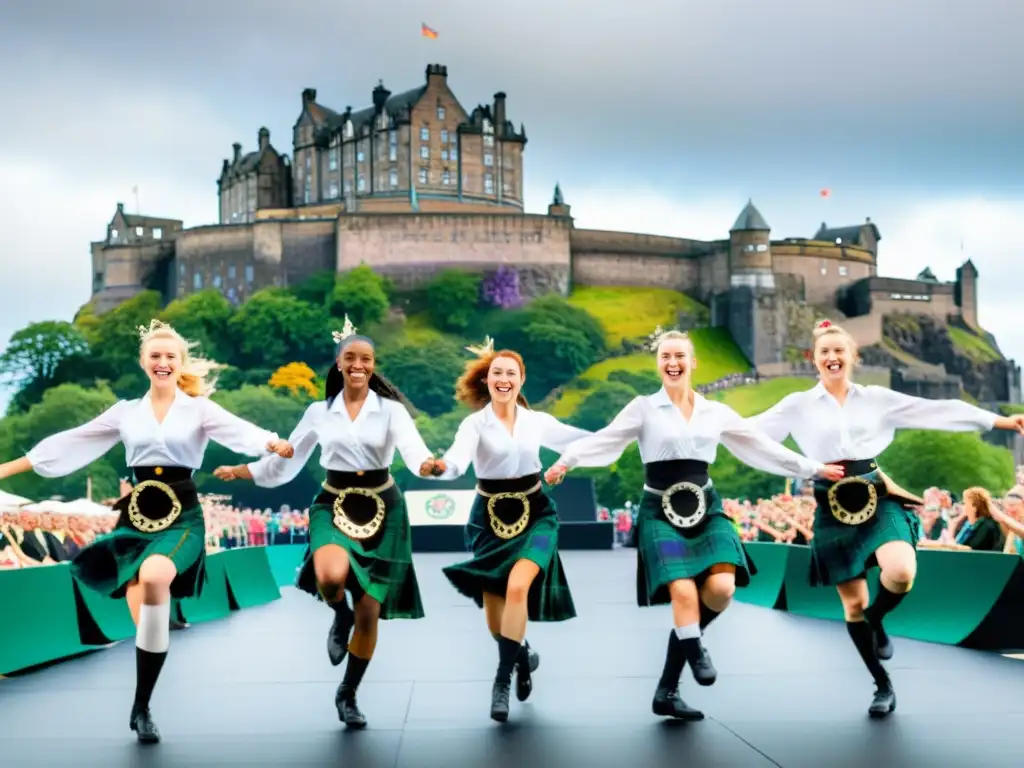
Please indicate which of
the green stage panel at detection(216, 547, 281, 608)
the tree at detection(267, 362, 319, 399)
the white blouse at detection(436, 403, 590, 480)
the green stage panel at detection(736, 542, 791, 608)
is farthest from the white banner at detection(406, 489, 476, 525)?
the tree at detection(267, 362, 319, 399)

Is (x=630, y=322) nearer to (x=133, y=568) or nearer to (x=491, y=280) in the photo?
(x=491, y=280)

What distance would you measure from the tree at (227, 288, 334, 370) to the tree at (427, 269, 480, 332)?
7263 millimetres

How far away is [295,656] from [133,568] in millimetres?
4297

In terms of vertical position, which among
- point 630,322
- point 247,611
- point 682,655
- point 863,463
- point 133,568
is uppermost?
point 630,322

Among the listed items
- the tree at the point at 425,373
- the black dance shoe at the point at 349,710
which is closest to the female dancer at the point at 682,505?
the black dance shoe at the point at 349,710

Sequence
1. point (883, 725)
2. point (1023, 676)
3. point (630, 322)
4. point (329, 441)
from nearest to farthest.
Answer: point (883, 725) < point (329, 441) < point (1023, 676) < point (630, 322)

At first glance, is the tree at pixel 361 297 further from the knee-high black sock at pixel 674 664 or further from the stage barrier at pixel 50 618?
the knee-high black sock at pixel 674 664

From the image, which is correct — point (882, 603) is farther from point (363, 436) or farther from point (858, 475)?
point (363, 436)

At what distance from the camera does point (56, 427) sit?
250 feet

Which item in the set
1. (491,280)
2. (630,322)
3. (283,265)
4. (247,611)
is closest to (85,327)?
(283,265)

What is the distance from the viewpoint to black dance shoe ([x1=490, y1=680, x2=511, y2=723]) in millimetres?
7961

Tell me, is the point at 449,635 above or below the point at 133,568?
below

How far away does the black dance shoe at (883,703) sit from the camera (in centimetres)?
795

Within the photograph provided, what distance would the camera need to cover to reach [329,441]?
26.8ft
